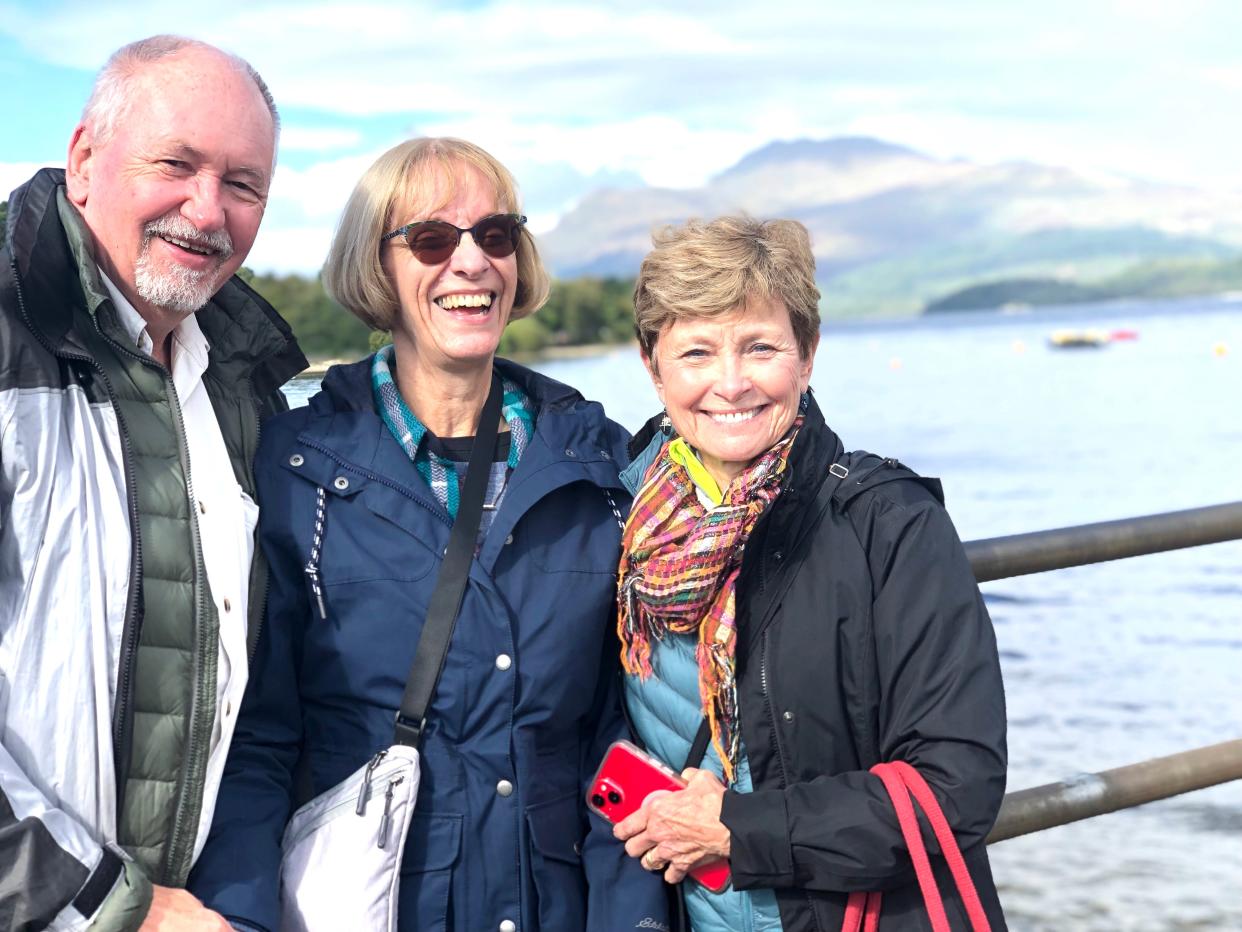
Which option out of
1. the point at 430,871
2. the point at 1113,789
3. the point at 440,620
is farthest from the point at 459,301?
the point at 1113,789

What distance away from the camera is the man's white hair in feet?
8.62

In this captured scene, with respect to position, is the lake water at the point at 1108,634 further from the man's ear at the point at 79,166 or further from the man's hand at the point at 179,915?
the man's hand at the point at 179,915

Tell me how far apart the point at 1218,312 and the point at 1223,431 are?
128175mm

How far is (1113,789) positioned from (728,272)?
162 centimetres

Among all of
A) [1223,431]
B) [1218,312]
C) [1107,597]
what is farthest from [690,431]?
[1218,312]

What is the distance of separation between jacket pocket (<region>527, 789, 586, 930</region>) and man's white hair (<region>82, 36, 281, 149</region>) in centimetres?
151

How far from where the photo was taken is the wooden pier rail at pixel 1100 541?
3.06m

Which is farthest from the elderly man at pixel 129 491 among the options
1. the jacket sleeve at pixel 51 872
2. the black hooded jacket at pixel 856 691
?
the black hooded jacket at pixel 856 691

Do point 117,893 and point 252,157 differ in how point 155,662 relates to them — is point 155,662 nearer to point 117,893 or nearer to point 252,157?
point 117,893

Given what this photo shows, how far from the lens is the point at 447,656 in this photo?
264 cm

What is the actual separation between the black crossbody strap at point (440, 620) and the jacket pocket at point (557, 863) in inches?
11.2

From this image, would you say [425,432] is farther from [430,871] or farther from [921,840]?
[921,840]

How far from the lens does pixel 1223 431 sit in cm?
3625

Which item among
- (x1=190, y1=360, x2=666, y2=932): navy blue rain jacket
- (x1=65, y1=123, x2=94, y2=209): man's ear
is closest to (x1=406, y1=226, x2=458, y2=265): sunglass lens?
(x1=190, y1=360, x2=666, y2=932): navy blue rain jacket
